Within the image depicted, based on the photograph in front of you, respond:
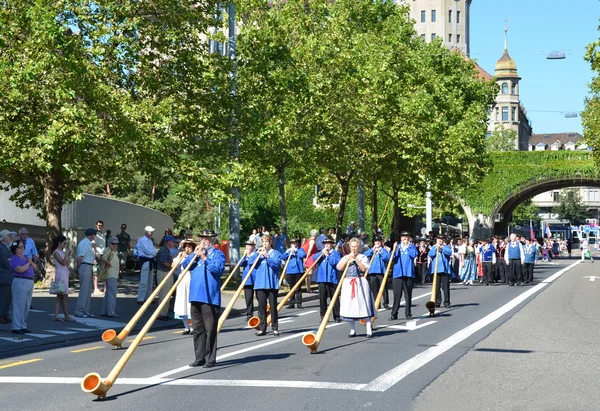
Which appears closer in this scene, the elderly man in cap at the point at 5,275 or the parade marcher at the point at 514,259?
the elderly man in cap at the point at 5,275

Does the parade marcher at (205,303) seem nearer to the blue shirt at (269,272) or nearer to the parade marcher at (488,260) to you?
the blue shirt at (269,272)

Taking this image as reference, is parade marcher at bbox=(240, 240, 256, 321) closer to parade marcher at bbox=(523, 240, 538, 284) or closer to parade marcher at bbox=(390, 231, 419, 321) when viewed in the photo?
parade marcher at bbox=(390, 231, 419, 321)

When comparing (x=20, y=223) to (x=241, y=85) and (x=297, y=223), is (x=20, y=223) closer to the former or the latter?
(x=241, y=85)

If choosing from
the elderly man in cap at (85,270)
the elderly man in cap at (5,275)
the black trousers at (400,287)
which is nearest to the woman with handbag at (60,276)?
the elderly man in cap at (85,270)

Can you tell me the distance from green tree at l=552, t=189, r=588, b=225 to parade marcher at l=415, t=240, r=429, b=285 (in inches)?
4658

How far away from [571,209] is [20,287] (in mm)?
143409

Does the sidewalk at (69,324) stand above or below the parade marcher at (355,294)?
below

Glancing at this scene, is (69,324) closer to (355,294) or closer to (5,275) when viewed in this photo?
(5,275)

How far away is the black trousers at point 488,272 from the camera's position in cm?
3669

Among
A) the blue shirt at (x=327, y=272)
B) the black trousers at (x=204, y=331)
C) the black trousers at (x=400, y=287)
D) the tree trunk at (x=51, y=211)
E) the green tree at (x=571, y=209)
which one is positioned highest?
the green tree at (x=571, y=209)

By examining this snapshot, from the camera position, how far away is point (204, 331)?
486 inches

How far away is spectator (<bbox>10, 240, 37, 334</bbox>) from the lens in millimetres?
16441

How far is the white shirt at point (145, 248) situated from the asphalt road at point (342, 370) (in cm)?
299

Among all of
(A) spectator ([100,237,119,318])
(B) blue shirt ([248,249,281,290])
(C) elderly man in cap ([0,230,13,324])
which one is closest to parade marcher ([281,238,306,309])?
(A) spectator ([100,237,119,318])
